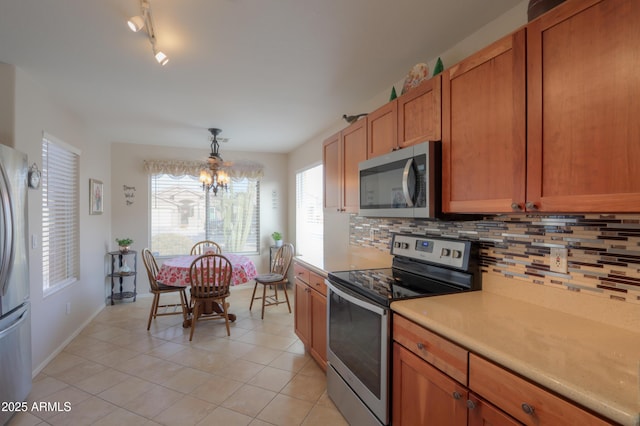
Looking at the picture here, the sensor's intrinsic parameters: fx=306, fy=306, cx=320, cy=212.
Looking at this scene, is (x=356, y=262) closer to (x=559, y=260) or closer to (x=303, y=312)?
(x=303, y=312)

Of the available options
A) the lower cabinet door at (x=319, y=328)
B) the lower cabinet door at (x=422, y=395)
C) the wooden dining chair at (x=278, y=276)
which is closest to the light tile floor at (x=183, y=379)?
the lower cabinet door at (x=319, y=328)

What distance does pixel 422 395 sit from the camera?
52.6 inches

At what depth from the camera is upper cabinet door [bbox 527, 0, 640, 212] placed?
941 mm

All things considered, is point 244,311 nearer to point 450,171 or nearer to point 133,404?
point 133,404

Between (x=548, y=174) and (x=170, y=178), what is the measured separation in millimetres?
5018

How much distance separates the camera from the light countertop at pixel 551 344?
0.79 meters

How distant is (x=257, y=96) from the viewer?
2.85 m

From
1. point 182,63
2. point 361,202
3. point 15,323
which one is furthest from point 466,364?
point 15,323

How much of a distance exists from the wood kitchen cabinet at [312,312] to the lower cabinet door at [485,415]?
53.7 inches

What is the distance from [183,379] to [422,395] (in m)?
1.96

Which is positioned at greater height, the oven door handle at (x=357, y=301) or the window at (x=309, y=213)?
the window at (x=309, y=213)

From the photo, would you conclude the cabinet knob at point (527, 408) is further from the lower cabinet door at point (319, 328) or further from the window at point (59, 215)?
the window at point (59, 215)

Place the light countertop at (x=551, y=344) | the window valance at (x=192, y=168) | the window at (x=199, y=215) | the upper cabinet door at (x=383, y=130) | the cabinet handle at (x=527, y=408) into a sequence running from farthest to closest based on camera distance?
the window at (x=199, y=215) → the window valance at (x=192, y=168) → the upper cabinet door at (x=383, y=130) → the cabinet handle at (x=527, y=408) → the light countertop at (x=551, y=344)

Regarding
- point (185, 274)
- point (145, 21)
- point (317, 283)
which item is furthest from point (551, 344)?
point (185, 274)
